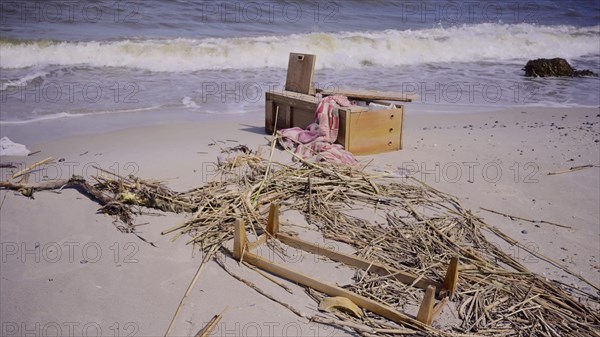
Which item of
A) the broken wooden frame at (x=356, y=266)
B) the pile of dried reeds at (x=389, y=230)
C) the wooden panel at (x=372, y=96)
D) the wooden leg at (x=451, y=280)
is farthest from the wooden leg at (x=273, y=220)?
the wooden panel at (x=372, y=96)

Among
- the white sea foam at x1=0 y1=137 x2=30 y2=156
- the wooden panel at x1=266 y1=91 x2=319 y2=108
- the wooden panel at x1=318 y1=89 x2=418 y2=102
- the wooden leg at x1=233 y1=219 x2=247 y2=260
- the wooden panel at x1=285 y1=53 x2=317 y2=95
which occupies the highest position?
the wooden panel at x1=285 y1=53 x2=317 y2=95

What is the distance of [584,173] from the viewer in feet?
16.9

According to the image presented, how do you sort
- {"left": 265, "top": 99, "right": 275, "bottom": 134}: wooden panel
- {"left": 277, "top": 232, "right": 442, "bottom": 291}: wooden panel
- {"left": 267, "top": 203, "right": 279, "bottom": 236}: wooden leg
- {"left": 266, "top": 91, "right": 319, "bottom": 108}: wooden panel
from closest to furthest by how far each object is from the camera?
{"left": 277, "top": 232, "right": 442, "bottom": 291}: wooden panel
{"left": 267, "top": 203, "right": 279, "bottom": 236}: wooden leg
{"left": 266, "top": 91, "right": 319, "bottom": 108}: wooden panel
{"left": 265, "top": 99, "right": 275, "bottom": 134}: wooden panel

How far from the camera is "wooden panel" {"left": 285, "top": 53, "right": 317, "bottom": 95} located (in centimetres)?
591

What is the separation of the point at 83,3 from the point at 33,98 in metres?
7.91

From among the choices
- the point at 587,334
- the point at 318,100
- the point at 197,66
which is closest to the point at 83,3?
the point at 197,66

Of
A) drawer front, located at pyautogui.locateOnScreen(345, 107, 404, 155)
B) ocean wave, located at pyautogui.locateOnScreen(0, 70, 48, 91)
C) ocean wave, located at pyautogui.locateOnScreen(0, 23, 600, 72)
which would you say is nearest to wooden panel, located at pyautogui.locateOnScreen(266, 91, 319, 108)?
drawer front, located at pyautogui.locateOnScreen(345, 107, 404, 155)

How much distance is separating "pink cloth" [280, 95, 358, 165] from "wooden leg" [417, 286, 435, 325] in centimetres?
242

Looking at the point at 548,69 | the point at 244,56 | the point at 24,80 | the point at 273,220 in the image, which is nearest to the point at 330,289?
the point at 273,220

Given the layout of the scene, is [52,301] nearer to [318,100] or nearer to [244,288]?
[244,288]

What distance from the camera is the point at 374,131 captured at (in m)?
5.42

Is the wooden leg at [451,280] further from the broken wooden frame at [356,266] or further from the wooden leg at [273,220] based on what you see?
the wooden leg at [273,220]

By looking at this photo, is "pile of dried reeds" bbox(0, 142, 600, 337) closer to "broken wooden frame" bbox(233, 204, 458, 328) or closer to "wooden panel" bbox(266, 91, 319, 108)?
"broken wooden frame" bbox(233, 204, 458, 328)

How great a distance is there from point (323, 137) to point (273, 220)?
6.09 feet
